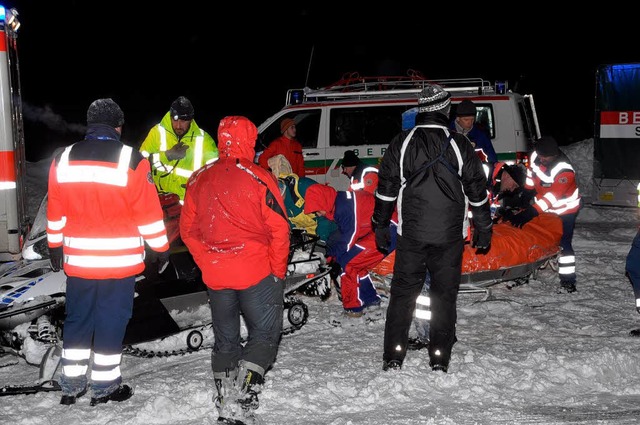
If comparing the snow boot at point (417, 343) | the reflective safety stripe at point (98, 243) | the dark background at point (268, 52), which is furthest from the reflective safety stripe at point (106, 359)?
the dark background at point (268, 52)

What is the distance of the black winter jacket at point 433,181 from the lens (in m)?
4.85

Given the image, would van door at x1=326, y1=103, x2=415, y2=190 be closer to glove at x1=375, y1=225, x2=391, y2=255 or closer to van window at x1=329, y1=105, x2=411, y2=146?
van window at x1=329, y1=105, x2=411, y2=146

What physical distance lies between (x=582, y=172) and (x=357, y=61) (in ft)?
75.2

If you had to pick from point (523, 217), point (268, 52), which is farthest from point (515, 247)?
point (268, 52)

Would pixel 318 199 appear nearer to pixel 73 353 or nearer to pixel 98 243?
pixel 98 243

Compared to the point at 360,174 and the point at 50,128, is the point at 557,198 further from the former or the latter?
the point at 50,128

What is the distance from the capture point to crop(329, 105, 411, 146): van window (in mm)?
11203

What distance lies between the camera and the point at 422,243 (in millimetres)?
4918

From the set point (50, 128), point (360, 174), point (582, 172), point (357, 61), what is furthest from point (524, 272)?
point (357, 61)

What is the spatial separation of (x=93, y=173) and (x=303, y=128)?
7134 millimetres

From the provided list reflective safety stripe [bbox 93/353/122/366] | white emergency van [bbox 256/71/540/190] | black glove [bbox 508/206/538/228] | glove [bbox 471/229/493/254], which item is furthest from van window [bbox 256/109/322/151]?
reflective safety stripe [bbox 93/353/122/366]

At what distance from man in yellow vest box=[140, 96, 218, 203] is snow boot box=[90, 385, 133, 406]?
90.5 inches

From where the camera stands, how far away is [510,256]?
6961mm

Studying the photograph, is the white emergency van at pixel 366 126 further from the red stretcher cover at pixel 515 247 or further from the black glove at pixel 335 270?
the black glove at pixel 335 270
